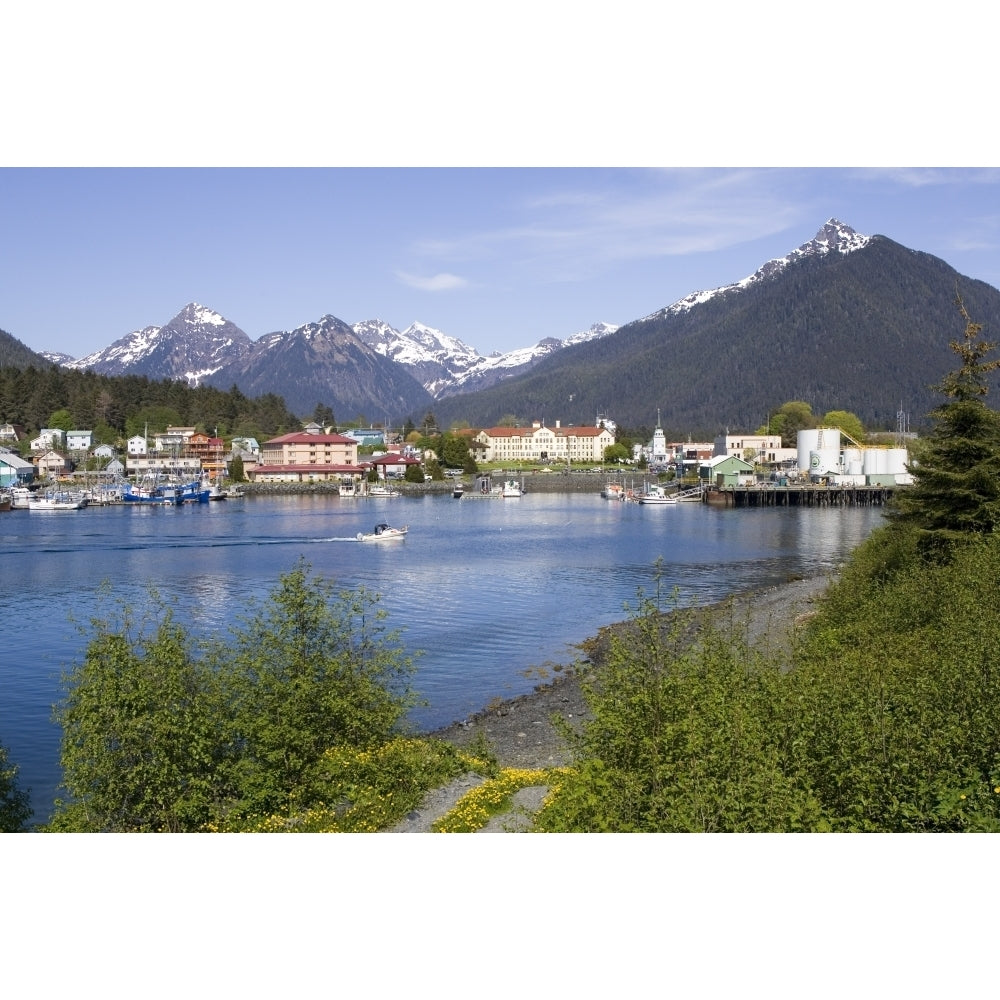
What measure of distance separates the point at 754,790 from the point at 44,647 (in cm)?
924

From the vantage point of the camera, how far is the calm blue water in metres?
9.87

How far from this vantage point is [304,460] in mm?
49344

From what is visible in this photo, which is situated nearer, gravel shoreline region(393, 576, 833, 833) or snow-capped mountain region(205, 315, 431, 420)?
gravel shoreline region(393, 576, 833, 833)

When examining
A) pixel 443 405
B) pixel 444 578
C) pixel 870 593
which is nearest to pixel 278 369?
pixel 443 405

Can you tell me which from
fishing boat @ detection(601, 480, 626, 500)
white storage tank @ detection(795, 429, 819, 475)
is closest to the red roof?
fishing boat @ detection(601, 480, 626, 500)

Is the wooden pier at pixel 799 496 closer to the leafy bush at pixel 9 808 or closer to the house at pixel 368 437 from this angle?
the house at pixel 368 437

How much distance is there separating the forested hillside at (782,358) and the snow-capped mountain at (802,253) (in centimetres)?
342

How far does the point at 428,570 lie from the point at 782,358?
3451 inches

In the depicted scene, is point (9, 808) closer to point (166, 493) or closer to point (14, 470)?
point (166, 493)

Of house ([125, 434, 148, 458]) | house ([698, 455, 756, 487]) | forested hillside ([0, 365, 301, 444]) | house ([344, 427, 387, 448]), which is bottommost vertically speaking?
house ([698, 455, 756, 487])

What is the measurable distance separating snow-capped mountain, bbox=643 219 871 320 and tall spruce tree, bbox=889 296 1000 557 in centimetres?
10638

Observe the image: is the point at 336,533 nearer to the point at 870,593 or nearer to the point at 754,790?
the point at 870,593

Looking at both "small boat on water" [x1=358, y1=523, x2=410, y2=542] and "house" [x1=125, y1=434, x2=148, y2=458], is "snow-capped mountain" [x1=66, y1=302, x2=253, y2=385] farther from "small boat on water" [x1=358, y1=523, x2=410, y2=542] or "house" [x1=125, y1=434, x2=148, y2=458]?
"small boat on water" [x1=358, y1=523, x2=410, y2=542]

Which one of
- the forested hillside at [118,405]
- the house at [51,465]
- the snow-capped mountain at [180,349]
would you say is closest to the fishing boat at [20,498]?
the house at [51,465]
